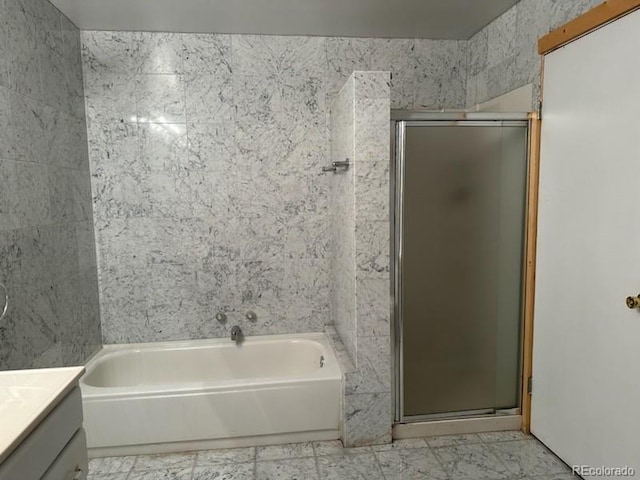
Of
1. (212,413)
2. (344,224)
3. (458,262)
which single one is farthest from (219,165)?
(458,262)

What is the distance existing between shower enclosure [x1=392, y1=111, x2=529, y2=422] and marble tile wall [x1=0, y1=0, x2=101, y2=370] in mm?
1858

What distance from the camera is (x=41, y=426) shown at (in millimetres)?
1079

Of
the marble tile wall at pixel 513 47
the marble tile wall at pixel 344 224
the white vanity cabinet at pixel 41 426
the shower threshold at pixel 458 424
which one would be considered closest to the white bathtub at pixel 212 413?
the marble tile wall at pixel 344 224

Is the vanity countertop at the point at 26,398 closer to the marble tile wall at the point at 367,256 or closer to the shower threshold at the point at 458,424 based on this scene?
the marble tile wall at the point at 367,256

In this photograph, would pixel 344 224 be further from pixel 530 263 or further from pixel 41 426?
pixel 41 426

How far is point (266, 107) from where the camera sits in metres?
2.86

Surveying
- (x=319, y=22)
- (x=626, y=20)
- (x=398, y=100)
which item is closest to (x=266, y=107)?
(x=319, y=22)

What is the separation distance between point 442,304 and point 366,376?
586mm

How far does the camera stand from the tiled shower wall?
2.76 metres

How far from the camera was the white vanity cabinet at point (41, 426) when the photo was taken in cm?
97

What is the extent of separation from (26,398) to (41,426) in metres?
0.13

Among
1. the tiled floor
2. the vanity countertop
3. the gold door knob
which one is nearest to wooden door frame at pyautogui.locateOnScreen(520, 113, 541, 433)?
the tiled floor

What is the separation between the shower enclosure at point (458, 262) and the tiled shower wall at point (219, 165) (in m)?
0.87

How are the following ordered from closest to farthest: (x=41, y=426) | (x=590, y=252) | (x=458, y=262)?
(x=41, y=426) → (x=590, y=252) → (x=458, y=262)
